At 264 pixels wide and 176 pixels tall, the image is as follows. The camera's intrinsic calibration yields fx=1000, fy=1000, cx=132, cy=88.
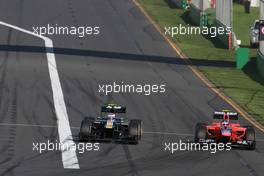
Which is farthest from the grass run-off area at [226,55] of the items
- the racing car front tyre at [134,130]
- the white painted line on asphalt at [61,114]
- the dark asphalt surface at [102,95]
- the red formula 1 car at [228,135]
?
the racing car front tyre at [134,130]

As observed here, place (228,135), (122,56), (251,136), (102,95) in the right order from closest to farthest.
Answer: (228,135) → (251,136) → (102,95) → (122,56)

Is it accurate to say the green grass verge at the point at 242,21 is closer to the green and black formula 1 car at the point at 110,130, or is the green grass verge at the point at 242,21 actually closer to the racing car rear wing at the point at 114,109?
the racing car rear wing at the point at 114,109

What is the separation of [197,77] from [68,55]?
8827mm

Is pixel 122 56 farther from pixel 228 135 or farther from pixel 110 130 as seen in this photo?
pixel 228 135

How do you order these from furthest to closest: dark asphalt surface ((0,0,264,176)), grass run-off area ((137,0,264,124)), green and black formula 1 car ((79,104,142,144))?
grass run-off area ((137,0,264,124)) < green and black formula 1 car ((79,104,142,144)) < dark asphalt surface ((0,0,264,176))

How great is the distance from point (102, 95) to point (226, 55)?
61.2 ft

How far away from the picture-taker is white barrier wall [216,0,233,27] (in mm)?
64375

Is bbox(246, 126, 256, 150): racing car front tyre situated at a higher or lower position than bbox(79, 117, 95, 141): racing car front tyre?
lower

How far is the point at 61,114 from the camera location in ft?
129

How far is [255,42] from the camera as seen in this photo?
2606 inches

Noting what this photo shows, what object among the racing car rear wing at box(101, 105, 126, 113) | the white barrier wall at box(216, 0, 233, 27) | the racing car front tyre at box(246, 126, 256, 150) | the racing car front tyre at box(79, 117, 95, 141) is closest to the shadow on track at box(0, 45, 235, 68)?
the white barrier wall at box(216, 0, 233, 27)

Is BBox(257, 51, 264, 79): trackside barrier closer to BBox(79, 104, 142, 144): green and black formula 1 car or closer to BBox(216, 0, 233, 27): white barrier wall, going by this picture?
BBox(216, 0, 233, 27): white barrier wall

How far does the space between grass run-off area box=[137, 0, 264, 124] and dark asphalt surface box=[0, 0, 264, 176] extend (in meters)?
1.29

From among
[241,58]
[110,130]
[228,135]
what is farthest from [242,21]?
[110,130]
